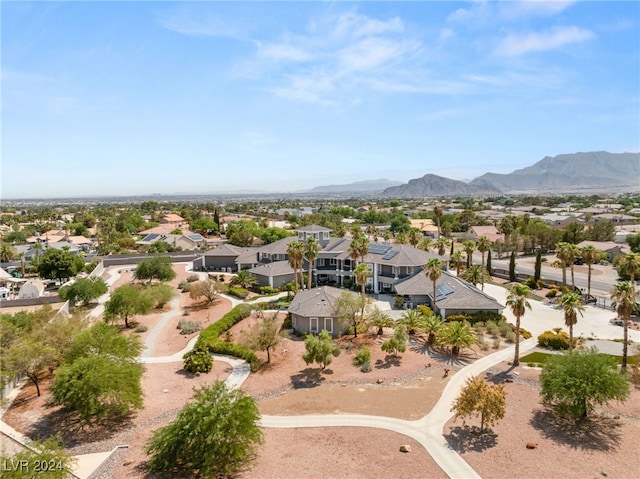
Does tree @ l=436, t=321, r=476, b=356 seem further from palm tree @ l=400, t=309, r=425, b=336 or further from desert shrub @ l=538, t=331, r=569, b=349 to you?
desert shrub @ l=538, t=331, r=569, b=349

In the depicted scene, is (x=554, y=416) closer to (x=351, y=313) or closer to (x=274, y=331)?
(x=351, y=313)

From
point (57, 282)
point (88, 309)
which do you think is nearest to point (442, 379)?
point (88, 309)

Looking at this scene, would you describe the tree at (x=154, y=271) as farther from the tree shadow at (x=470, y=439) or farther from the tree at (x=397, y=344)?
the tree shadow at (x=470, y=439)

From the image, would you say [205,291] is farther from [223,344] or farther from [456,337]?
[456,337]

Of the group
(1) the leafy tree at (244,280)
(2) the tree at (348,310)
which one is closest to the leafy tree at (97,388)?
(2) the tree at (348,310)

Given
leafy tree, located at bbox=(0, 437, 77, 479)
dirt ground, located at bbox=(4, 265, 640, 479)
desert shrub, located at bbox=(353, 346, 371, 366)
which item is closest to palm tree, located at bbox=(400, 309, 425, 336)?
dirt ground, located at bbox=(4, 265, 640, 479)

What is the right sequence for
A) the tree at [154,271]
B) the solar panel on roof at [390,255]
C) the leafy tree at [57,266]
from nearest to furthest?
the solar panel on roof at [390,255]
the tree at [154,271]
the leafy tree at [57,266]
